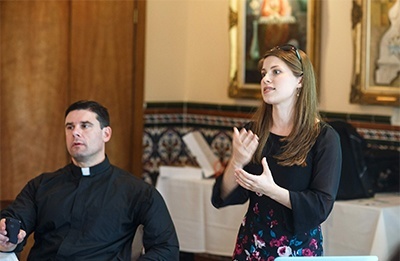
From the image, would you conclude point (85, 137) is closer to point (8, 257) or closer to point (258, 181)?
point (8, 257)

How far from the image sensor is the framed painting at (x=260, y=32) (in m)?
5.81

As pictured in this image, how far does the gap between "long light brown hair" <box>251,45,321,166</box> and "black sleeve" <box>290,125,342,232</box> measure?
0.04 meters

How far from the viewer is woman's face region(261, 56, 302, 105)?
133 inches

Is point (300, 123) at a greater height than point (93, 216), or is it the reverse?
point (300, 123)

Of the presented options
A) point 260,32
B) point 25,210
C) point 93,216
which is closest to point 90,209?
point 93,216

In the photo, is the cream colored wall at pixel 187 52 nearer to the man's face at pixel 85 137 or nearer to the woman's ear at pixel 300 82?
the man's face at pixel 85 137

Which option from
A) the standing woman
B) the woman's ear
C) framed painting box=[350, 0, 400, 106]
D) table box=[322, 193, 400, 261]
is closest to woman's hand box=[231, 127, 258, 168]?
the standing woman

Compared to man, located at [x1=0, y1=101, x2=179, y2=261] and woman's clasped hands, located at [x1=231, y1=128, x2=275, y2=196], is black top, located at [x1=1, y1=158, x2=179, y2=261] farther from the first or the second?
woman's clasped hands, located at [x1=231, y1=128, x2=275, y2=196]

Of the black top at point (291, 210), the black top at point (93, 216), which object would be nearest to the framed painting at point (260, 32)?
the black top at point (93, 216)

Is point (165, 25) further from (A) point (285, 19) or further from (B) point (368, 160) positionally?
(B) point (368, 160)

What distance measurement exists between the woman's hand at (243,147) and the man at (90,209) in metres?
0.55

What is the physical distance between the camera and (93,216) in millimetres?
3820

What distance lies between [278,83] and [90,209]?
99 cm

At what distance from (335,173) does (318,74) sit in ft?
8.24
